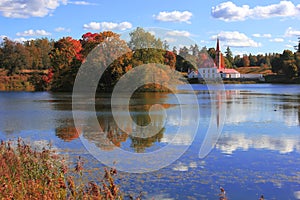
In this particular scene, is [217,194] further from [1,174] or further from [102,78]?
[102,78]

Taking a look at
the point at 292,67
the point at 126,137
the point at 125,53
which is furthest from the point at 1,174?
the point at 292,67

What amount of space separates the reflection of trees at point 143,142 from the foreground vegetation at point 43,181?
2.95 meters

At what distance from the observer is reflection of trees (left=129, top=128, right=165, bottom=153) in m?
13.5

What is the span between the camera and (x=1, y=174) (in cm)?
724

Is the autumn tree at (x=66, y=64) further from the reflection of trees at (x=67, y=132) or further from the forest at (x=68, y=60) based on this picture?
the reflection of trees at (x=67, y=132)

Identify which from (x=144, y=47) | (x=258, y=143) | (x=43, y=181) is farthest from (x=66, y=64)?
(x=43, y=181)

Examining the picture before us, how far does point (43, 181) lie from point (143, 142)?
22.9 feet

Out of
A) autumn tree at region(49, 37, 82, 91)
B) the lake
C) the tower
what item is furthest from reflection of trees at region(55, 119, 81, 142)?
the tower

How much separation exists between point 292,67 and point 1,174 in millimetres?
93316

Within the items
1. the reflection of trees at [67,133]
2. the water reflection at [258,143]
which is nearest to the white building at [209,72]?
the reflection of trees at [67,133]

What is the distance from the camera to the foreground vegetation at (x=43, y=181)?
597 centimetres

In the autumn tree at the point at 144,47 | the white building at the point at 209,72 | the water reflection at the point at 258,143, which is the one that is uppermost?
the autumn tree at the point at 144,47

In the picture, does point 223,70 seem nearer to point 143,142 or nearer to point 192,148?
point 143,142

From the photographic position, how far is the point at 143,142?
1473 cm
